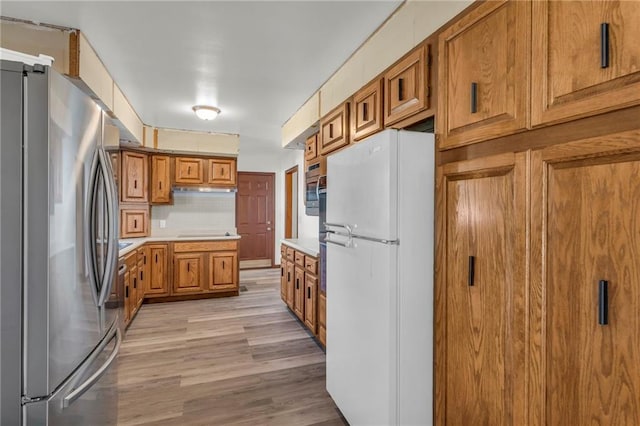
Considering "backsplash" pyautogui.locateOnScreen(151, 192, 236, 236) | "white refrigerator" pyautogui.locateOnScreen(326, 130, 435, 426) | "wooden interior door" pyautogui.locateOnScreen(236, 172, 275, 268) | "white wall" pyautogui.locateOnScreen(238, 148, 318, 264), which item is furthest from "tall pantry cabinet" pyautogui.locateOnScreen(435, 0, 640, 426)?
"wooden interior door" pyautogui.locateOnScreen(236, 172, 275, 268)

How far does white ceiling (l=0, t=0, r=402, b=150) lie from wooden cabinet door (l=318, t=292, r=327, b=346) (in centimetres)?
194

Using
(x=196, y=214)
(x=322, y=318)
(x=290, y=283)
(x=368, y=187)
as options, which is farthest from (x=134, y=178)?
(x=368, y=187)

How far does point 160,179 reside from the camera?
484cm

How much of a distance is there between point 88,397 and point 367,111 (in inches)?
82.5

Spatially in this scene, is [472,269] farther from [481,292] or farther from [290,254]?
[290,254]

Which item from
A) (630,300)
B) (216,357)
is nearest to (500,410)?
(630,300)

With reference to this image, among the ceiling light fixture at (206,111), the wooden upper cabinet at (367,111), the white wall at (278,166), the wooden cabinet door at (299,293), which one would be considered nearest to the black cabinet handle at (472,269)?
the wooden upper cabinet at (367,111)

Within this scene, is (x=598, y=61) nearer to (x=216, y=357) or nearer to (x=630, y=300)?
(x=630, y=300)

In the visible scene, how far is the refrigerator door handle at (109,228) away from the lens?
1.46 metres

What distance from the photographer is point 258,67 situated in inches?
106

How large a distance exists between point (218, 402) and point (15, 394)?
140 centimetres

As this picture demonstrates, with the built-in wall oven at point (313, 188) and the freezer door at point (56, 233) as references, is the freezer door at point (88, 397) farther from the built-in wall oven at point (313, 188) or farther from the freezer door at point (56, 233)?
the built-in wall oven at point (313, 188)

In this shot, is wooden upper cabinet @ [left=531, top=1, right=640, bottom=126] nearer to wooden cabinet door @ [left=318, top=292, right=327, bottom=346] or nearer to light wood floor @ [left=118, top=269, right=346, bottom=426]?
light wood floor @ [left=118, top=269, right=346, bottom=426]

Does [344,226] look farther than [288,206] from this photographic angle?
No
